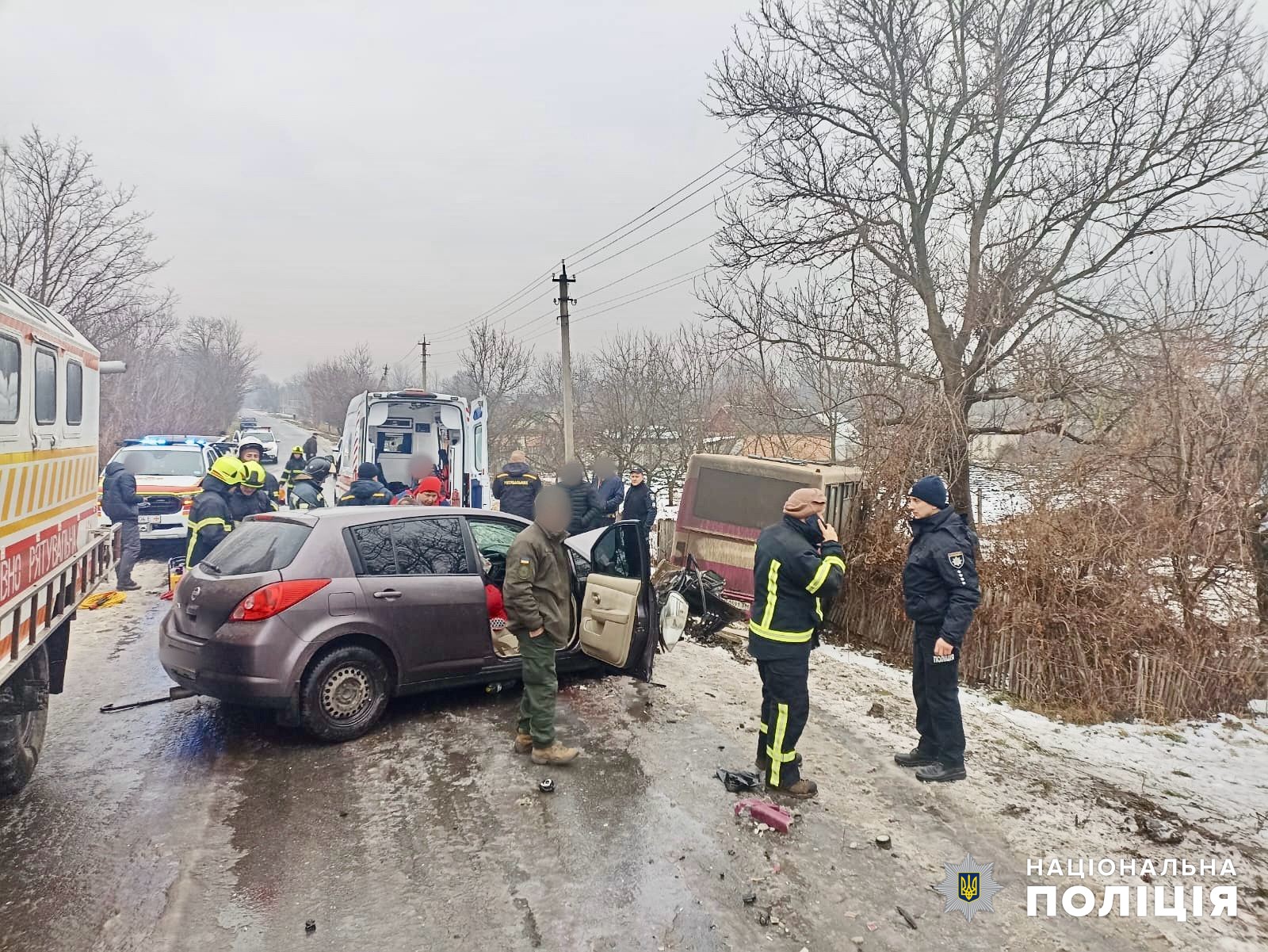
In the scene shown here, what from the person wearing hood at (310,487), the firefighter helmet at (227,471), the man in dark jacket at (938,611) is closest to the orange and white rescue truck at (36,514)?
the firefighter helmet at (227,471)

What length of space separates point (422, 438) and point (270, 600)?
9.80 m

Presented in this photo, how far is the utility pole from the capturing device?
16406 mm

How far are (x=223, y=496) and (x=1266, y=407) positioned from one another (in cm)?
981

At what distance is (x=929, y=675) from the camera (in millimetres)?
4699

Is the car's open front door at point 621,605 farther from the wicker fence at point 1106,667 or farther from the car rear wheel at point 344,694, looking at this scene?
the wicker fence at point 1106,667

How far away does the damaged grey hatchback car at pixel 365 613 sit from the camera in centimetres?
447

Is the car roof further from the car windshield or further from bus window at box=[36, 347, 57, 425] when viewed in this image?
the car windshield

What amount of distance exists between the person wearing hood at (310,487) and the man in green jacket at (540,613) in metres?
5.15

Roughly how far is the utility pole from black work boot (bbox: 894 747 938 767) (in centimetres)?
1146

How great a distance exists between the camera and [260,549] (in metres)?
4.83

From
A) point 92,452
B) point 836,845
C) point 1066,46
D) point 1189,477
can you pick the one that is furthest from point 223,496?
point 1066,46

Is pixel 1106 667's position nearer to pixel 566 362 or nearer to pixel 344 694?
pixel 344 694

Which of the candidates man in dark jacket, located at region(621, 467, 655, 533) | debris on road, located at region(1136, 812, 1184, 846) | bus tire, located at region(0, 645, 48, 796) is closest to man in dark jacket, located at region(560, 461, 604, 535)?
man in dark jacket, located at region(621, 467, 655, 533)

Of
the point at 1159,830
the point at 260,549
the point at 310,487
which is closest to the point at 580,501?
the point at 310,487
